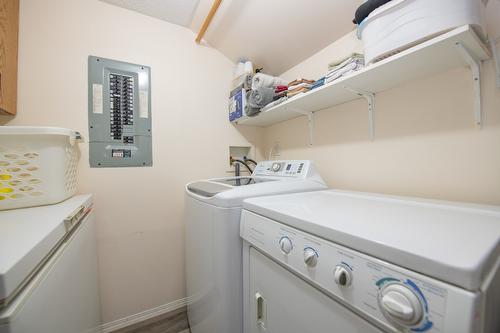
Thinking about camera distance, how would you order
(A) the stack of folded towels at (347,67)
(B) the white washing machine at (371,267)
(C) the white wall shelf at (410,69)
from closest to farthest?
(B) the white washing machine at (371,267), (C) the white wall shelf at (410,69), (A) the stack of folded towels at (347,67)

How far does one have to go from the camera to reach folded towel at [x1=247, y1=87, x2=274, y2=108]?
1.65 meters

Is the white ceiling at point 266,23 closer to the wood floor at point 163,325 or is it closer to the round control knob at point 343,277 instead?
the round control knob at point 343,277

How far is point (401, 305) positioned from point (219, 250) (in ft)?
2.41

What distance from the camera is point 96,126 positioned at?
1.51 meters

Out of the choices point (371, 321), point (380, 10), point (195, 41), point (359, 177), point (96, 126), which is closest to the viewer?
point (371, 321)

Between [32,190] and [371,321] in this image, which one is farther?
[32,190]

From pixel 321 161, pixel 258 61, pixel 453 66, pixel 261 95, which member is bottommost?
pixel 321 161

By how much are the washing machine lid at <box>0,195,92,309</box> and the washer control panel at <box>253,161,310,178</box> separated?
1.23 m

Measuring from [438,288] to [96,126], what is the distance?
1975 mm

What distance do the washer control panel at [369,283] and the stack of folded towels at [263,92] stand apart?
1.21m

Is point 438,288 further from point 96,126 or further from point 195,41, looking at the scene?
point 195,41

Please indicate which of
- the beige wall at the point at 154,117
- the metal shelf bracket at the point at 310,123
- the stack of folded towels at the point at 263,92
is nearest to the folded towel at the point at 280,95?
the stack of folded towels at the point at 263,92

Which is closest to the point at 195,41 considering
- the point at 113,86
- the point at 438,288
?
the point at 113,86

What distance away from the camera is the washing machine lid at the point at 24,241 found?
0.39m
